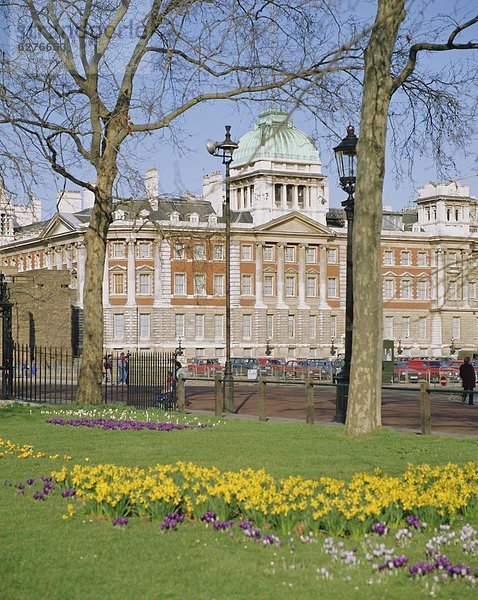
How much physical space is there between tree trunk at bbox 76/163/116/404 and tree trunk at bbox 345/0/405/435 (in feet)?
27.9

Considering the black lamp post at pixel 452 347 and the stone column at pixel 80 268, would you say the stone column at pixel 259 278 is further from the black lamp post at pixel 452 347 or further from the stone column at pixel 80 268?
the black lamp post at pixel 452 347

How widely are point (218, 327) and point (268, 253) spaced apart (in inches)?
302

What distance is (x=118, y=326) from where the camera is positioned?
85.4m

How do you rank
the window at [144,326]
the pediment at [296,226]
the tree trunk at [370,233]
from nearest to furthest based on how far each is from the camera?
the tree trunk at [370,233] → the window at [144,326] → the pediment at [296,226]

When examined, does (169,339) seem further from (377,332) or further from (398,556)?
(398,556)

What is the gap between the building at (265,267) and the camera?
84.9m

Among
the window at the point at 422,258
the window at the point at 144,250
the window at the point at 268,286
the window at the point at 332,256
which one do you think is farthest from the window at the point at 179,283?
the window at the point at 422,258

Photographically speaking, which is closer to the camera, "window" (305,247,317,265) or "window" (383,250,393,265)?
"window" (305,247,317,265)

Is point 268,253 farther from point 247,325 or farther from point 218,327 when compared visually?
point 218,327

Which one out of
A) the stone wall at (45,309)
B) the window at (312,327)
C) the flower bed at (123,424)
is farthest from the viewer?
the window at (312,327)

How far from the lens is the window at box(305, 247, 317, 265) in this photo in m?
91.4

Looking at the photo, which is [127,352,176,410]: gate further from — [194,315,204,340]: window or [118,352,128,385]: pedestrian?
[194,315,204,340]: window

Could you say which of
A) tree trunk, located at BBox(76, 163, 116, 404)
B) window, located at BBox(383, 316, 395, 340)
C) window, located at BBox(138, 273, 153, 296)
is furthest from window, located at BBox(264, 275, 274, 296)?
tree trunk, located at BBox(76, 163, 116, 404)

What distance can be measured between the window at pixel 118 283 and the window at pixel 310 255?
641 inches
